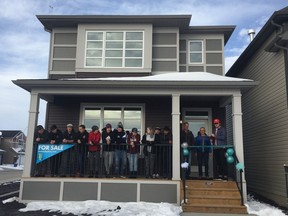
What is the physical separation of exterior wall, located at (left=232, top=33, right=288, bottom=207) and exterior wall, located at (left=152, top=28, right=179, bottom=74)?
2.97 metres

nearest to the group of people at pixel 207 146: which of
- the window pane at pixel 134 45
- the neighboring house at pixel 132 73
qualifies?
the neighboring house at pixel 132 73

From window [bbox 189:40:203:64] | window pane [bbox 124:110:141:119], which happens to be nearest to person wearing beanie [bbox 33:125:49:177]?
window pane [bbox 124:110:141:119]

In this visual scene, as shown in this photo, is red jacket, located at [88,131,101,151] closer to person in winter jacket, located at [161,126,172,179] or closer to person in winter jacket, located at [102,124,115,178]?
person in winter jacket, located at [102,124,115,178]

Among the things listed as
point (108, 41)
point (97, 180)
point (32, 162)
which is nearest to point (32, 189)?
point (32, 162)

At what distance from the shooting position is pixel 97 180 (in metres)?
8.81

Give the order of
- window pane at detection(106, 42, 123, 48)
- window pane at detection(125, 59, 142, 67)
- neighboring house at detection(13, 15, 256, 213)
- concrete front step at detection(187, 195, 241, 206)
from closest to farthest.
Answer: concrete front step at detection(187, 195, 241, 206) < neighboring house at detection(13, 15, 256, 213) < window pane at detection(125, 59, 142, 67) < window pane at detection(106, 42, 123, 48)

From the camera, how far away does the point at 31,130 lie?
30.3 feet

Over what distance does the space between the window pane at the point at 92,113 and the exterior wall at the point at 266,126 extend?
5.73m

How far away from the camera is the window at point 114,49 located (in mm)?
11930

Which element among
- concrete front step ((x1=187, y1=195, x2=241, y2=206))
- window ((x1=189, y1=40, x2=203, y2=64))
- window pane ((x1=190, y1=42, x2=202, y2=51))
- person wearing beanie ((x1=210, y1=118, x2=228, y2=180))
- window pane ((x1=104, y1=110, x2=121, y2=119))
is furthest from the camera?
window pane ((x1=190, y1=42, x2=202, y2=51))

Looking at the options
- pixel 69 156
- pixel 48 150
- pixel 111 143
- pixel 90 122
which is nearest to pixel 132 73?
pixel 90 122

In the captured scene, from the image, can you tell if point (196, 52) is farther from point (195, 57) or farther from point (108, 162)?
point (108, 162)

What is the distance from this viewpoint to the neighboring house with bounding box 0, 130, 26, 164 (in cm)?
5494

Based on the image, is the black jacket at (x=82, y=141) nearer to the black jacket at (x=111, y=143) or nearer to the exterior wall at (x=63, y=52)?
the black jacket at (x=111, y=143)
